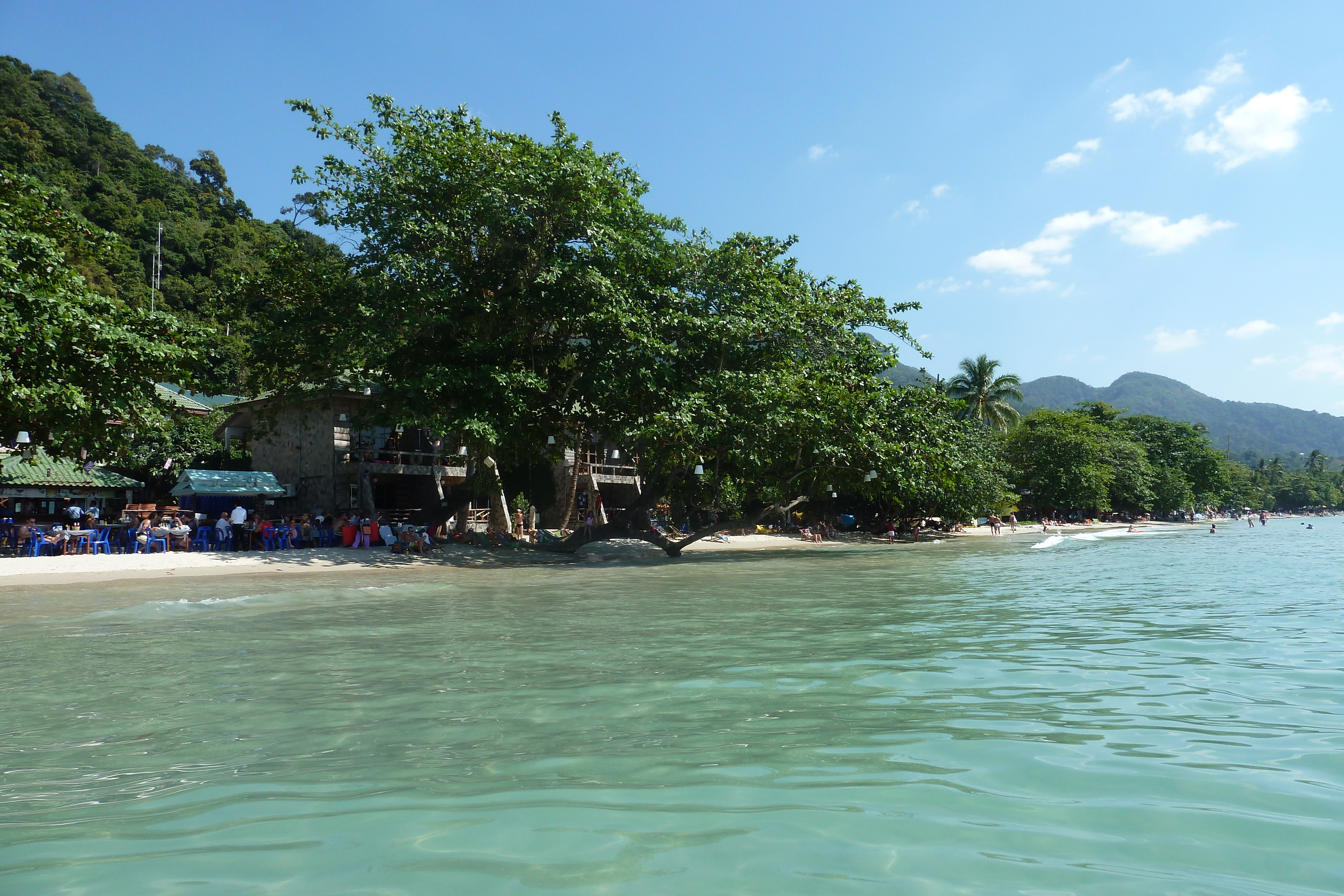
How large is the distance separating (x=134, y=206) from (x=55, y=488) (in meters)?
49.2

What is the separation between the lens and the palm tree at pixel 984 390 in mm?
59594

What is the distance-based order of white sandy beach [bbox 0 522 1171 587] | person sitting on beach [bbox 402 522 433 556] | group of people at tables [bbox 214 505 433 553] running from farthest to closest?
group of people at tables [bbox 214 505 433 553] → person sitting on beach [bbox 402 522 433 556] → white sandy beach [bbox 0 522 1171 587]

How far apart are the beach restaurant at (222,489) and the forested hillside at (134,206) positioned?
41.3 ft

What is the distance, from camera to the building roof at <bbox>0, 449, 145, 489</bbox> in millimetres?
25031

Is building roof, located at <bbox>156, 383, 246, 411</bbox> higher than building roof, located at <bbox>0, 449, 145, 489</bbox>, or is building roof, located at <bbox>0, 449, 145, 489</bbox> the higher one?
building roof, located at <bbox>156, 383, 246, 411</bbox>

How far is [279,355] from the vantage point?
22.6 meters

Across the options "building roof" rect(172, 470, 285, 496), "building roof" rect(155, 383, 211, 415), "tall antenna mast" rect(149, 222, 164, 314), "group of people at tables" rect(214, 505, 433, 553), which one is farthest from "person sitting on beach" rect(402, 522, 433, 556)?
"tall antenna mast" rect(149, 222, 164, 314)

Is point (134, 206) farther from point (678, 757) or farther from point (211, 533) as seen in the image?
point (678, 757)

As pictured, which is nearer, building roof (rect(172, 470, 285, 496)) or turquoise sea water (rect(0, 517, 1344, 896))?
turquoise sea water (rect(0, 517, 1344, 896))

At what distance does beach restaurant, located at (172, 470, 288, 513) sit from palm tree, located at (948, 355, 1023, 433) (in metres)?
46.1

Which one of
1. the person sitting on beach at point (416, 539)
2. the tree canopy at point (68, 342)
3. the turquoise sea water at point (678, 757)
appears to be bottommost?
the turquoise sea water at point (678, 757)

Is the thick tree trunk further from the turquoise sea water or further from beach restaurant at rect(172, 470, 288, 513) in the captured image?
the turquoise sea water

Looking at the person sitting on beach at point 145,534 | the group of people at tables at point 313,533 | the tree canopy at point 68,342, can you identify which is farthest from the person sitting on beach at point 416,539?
the tree canopy at point 68,342

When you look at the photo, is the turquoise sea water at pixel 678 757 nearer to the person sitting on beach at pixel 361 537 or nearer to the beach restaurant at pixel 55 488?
the person sitting on beach at pixel 361 537
